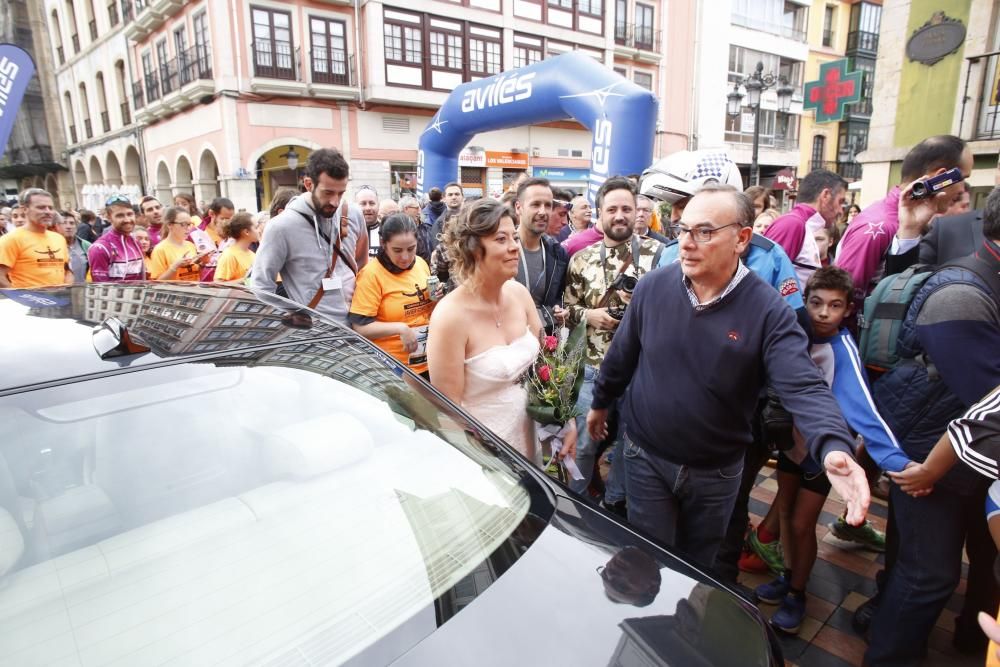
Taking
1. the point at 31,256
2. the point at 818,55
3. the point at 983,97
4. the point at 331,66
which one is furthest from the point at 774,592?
the point at 818,55

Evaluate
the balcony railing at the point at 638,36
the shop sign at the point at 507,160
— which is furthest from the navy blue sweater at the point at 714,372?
the balcony railing at the point at 638,36

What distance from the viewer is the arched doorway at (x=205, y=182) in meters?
18.7

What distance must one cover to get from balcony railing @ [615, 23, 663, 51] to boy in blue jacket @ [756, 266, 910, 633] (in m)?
24.6

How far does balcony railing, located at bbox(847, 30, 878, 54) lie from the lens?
28.8 meters

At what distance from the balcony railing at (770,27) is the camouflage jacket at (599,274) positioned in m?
28.2

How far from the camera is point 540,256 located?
358cm

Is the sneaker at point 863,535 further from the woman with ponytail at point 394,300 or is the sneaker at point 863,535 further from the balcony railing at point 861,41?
the balcony railing at point 861,41

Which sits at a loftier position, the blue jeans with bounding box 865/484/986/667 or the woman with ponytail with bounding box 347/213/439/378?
the woman with ponytail with bounding box 347/213/439/378

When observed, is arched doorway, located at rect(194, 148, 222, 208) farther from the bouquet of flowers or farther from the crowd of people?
the bouquet of flowers

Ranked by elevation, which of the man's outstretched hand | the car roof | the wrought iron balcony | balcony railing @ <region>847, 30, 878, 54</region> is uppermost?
balcony railing @ <region>847, 30, 878, 54</region>

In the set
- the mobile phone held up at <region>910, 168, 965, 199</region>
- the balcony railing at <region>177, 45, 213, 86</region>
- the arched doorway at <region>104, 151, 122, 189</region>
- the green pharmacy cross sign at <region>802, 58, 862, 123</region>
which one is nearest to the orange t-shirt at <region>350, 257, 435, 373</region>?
the mobile phone held up at <region>910, 168, 965, 199</region>

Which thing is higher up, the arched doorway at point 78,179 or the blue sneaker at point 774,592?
the arched doorway at point 78,179

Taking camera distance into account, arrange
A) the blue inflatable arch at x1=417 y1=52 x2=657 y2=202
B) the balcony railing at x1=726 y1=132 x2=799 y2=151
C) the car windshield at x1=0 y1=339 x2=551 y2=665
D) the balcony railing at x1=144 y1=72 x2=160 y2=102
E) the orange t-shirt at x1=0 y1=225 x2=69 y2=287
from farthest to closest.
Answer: the balcony railing at x1=726 y1=132 x2=799 y2=151 < the balcony railing at x1=144 y1=72 x2=160 y2=102 < the blue inflatable arch at x1=417 y1=52 x2=657 y2=202 < the orange t-shirt at x1=0 y1=225 x2=69 y2=287 < the car windshield at x1=0 y1=339 x2=551 y2=665

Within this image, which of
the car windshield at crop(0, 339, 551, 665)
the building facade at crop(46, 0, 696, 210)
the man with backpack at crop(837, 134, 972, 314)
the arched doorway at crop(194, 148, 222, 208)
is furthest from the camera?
the arched doorway at crop(194, 148, 222, 208)
